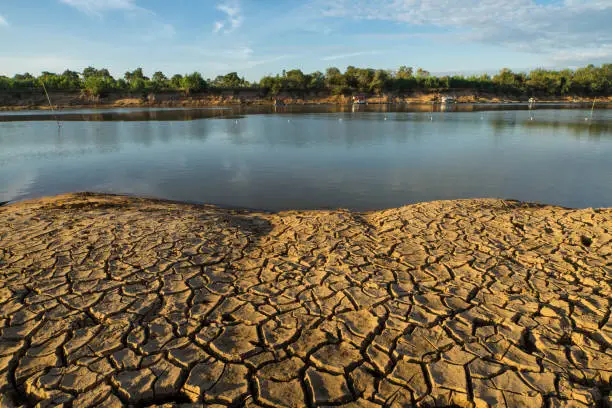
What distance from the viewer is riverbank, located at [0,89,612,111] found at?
67875mm

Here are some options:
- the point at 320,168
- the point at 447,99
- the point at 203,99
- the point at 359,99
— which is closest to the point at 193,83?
the point at 203,99

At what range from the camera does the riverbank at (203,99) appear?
67875mm

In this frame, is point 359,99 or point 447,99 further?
point 359,99

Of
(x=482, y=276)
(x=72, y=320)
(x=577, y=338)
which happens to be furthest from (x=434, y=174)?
(x=72, y=320)

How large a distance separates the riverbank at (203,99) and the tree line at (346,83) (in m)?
1.79

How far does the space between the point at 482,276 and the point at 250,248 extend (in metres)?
3.28

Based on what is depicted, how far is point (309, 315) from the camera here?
3.75m

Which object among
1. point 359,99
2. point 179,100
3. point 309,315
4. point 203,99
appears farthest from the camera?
point 359,99

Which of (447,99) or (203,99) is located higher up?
(447,99)

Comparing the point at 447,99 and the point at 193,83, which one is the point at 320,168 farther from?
the point at 447,99

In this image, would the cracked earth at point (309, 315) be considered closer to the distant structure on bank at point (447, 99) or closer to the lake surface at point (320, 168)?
the lake surface at point (320, 168)

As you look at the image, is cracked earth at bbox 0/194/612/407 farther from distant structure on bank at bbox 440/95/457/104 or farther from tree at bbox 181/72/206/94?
distant structure on bank at bbox 440/95/457/104

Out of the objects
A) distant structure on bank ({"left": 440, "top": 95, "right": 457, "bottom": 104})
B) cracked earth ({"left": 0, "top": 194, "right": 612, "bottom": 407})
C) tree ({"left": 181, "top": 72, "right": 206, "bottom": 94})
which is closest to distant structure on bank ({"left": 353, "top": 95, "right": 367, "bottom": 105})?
distant structure on bank ({"left": 440, "top": 95, "right": 457, "bottom": 104})

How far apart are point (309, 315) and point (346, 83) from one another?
93589 mm
